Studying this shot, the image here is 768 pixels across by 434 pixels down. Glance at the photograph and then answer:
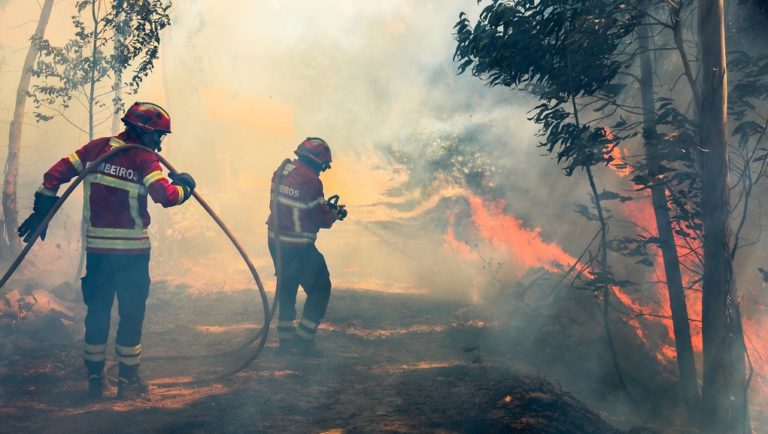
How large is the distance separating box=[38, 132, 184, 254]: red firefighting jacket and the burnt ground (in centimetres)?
151

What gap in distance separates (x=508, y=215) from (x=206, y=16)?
15811mm

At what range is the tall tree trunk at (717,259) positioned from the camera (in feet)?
20.5

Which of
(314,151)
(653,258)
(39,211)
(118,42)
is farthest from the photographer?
(653,258)

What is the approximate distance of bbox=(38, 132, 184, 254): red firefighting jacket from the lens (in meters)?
5.22

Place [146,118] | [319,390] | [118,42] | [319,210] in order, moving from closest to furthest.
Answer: [146,118] → [319,390] → [319,210] → [118,42]

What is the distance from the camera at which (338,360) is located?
706 cm

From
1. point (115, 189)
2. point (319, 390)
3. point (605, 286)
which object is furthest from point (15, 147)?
point (605, 286)

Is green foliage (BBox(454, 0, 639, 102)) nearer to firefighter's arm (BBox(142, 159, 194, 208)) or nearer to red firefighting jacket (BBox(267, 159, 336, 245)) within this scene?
red firefighting jacket (BBox(267, 159, 336, 245))

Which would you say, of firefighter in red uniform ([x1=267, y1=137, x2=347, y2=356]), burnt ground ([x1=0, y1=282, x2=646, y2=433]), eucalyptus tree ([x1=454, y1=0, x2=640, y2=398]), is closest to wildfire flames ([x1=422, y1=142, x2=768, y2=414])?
eucalyptus tree ([x1=454, y1=0, x2=640, y2=398])

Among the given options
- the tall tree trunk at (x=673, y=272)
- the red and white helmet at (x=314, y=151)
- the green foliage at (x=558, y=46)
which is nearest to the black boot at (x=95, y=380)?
the red and white helmet at (x=314, y=151)

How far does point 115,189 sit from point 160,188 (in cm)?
44

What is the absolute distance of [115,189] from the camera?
5.27 m

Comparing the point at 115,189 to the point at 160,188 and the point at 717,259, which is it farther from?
the point at 717,259

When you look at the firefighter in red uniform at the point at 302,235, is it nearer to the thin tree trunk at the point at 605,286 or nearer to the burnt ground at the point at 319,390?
the burnt ground at the point at 319,390
